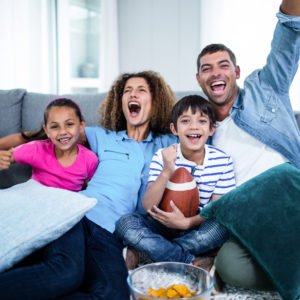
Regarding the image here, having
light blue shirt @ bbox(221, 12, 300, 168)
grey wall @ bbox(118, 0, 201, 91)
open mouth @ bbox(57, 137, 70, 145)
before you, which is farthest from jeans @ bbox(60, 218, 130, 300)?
grey wall @ bbox(118, 0, 201, 91)

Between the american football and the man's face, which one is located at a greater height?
the man's face

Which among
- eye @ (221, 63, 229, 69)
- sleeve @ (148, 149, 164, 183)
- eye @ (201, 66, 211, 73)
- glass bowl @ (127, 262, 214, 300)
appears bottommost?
glass bowl @ (127, 262, 214, 300)

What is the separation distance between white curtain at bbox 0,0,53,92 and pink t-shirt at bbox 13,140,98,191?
1990 mm

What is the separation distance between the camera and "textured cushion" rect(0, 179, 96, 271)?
1063mm

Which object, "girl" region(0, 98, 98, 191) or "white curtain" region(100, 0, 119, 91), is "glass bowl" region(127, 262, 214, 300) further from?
"white curtain" region(100, 0, 119, 91)

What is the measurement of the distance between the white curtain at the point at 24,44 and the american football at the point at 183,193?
2483mm

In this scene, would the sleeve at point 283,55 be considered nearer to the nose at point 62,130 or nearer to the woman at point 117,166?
the woman at point 117,166

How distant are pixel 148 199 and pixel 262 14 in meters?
2.18

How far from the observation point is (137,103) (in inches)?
67.5

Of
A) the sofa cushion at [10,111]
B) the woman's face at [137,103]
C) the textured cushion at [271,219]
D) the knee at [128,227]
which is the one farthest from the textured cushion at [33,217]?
the sofa cushion at [10,111]

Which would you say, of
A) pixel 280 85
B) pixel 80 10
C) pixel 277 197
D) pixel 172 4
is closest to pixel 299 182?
pixel 277 197

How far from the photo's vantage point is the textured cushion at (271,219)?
1119 mm

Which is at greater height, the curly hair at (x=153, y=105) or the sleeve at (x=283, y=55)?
the sleeve at (x=283, y=55)

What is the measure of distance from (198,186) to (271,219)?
35 cm
